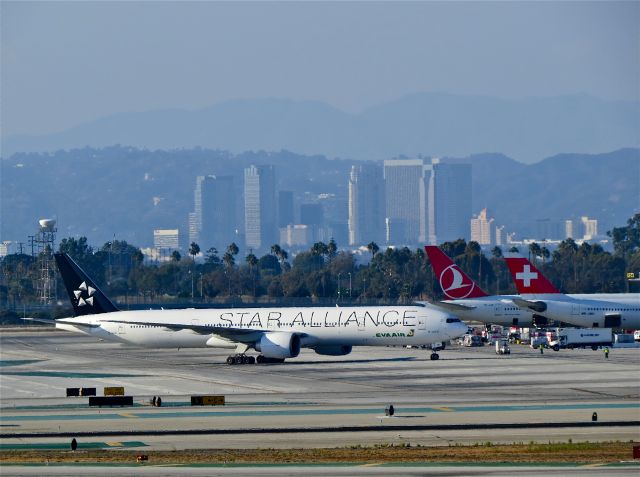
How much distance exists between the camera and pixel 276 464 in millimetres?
44031

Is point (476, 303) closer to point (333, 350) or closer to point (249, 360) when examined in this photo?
point (333, 350)

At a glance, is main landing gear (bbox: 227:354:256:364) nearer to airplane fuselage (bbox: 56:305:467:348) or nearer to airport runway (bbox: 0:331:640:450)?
airport runway (bbox: 0:331:640:450)

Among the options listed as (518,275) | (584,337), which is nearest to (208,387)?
(584,337)

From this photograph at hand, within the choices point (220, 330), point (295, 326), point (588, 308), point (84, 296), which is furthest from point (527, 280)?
point (84, 296)

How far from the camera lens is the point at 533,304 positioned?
401ft

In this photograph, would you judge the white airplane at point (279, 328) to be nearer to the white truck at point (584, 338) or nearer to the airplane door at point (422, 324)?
the airplane door at point (422, 324)

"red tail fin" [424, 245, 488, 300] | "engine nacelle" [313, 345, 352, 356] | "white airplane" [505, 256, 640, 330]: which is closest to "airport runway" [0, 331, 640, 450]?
"engine nacelle" [313, 345, 352, 356]

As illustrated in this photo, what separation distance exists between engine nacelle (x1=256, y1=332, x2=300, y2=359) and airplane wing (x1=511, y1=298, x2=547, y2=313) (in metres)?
34.5

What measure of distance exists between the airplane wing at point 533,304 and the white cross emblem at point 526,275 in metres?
4.83

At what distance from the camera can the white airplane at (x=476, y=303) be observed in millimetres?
123438

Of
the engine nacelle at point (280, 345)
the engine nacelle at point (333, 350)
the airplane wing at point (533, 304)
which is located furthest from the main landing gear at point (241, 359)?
the airplane wing at point (533, 304)

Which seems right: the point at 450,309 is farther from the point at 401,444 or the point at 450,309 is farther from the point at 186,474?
the point at 186,474

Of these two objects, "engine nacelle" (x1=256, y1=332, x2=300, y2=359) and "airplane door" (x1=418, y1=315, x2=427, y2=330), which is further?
"airplane door" (x1=418, y1=315, x2=427, y2=330)

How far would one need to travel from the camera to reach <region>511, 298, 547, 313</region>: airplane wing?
122m
